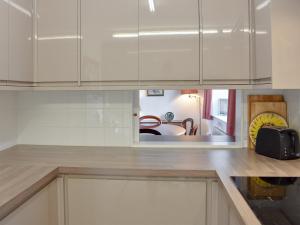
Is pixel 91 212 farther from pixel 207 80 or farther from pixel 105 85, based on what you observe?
pixel 207 80

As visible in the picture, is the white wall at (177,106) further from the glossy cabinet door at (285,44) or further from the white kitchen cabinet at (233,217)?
the white kitchen cabinet at (233,217)

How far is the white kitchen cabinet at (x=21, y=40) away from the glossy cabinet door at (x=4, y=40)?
40 mm

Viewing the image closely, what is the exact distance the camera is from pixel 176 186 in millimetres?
1579

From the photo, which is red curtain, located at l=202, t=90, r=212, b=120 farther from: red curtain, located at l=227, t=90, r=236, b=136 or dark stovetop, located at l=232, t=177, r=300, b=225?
dark stovetop, located at l=232, t=177, r=300, b=225

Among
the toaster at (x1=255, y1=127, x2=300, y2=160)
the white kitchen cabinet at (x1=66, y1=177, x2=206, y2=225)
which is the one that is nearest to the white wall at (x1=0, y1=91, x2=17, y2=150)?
the white kitchen cabinet at (x1=66, y1=177, x2=206, y2=225)

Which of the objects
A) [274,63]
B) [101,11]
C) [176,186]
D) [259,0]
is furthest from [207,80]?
[101,11]

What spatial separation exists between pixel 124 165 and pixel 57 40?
0.91 m

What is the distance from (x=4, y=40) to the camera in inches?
64.6

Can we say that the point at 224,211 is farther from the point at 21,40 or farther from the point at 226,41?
the point at 21,40

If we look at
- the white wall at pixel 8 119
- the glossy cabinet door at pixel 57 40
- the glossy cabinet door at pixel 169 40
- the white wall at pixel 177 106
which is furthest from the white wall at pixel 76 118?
the white wall at pixel 177 106

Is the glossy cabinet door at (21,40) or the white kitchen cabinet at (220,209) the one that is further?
the glossy cabinet door at (21,40)

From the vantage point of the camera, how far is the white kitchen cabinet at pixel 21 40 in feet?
5.62

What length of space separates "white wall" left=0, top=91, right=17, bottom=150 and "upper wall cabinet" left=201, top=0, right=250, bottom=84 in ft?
4.52

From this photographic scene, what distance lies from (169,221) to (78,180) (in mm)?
538
